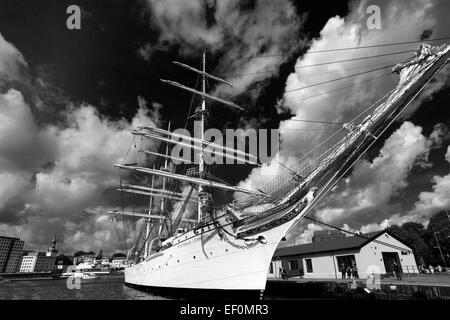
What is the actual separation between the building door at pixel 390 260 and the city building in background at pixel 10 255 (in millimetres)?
183992

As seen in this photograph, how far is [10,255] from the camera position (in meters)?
153

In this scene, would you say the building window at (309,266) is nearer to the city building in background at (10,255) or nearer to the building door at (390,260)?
the building door at (390,260)

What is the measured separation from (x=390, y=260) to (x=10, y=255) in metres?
192

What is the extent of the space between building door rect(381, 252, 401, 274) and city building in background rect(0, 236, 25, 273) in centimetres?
18399

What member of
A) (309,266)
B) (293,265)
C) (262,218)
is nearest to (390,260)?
(309,266)

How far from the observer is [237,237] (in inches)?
623

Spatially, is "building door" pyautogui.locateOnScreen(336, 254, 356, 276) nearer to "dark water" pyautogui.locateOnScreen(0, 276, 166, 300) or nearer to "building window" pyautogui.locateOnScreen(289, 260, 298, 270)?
"building window" pyautogui.locateOnScreen(289, 260, 298, 270)

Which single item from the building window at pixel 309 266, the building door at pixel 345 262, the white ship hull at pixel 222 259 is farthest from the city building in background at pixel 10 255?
the building door at pixel 345 262

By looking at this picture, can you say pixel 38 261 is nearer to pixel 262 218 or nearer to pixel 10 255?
pixel 10 255

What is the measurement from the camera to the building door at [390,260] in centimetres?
2841

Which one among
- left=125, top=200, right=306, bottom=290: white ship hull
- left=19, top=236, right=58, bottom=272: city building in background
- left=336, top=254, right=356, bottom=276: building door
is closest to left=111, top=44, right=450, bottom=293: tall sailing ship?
left=125, top=200, right=306, bottom=290: white ship hull

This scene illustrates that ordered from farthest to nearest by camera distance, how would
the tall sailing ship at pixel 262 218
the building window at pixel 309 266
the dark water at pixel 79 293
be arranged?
the building window at pixel 309 266, the dark water at pixel 79 293, the tall sailing ship at pixel 262 218

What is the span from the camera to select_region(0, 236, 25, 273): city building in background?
14790cm

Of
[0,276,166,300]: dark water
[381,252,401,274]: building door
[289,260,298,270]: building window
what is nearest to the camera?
[0,276,166,300]: dark water
